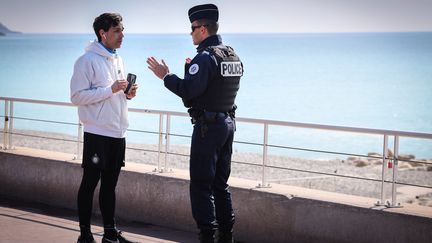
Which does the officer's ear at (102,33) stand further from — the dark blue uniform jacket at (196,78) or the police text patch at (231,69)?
the police text patch at (231,69)

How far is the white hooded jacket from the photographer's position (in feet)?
22.3

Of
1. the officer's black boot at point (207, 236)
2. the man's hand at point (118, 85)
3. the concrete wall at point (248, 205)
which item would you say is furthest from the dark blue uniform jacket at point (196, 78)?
the concrete wall at point (248, 205)

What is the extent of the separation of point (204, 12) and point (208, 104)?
72 centimetres

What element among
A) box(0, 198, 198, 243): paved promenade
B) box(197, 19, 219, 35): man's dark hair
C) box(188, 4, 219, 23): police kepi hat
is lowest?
box(0, 198, 198, 243): paved promenade

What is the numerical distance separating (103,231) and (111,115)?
1.35 meters

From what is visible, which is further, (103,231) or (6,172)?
(6,172)

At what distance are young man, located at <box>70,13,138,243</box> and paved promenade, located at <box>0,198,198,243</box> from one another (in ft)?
1.84

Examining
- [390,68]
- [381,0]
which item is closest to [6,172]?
[390,68]

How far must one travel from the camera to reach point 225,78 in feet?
20.7

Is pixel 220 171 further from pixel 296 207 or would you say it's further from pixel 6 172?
pixel 6 172

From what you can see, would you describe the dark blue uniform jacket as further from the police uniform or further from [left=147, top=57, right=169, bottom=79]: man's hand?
[left=147, top=57, right=169, bottom=79]: man's hand

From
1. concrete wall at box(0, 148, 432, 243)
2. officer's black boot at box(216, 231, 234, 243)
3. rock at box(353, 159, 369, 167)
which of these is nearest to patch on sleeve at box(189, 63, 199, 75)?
officer's black boot at box(216, 231, 234, 243)

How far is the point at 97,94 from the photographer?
6766 millimetres

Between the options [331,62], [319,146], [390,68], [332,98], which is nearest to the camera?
[319,146]
